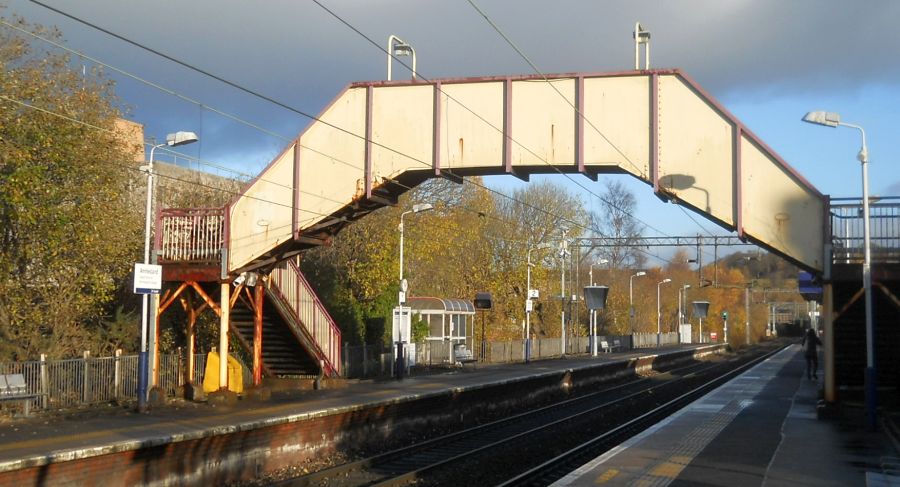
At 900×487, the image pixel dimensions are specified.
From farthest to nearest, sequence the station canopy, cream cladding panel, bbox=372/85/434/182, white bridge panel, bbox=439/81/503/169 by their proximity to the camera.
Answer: the station canopy, cream cladding panel, bbox=372/85/434/182, white bridge panel, bbox=439/81/503/169

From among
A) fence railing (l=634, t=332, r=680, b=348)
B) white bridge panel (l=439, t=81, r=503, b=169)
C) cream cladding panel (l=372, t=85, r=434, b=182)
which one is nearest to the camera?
white bridge panel (l=439, t=81, r=503, b=169)

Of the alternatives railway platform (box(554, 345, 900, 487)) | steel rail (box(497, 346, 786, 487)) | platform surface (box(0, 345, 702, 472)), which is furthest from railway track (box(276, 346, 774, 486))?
platform surface (box(0, 345, 702, 472))

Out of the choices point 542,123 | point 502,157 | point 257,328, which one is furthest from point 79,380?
point 542,123

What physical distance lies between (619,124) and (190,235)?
10852mm

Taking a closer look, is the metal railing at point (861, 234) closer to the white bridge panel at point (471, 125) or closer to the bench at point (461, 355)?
the white bridge panel at point (471, 125)

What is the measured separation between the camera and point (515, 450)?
17.3 m

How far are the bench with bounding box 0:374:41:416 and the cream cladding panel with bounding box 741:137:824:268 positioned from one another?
1527cm

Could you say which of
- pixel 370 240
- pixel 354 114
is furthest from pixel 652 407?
pixel 370 240

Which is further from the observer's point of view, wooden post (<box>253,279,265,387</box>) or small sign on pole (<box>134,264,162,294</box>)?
wooden post (<box>253,279,265,387</box>)

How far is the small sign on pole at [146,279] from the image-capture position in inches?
711

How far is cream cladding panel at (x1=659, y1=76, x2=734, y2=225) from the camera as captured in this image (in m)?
19.4

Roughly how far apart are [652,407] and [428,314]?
13.6 m

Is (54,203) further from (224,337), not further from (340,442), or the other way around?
(340,442)

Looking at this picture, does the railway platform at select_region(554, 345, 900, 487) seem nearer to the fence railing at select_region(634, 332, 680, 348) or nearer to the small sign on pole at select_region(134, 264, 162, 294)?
the small sign on pole at select_region(134, 264, 162, 294)
